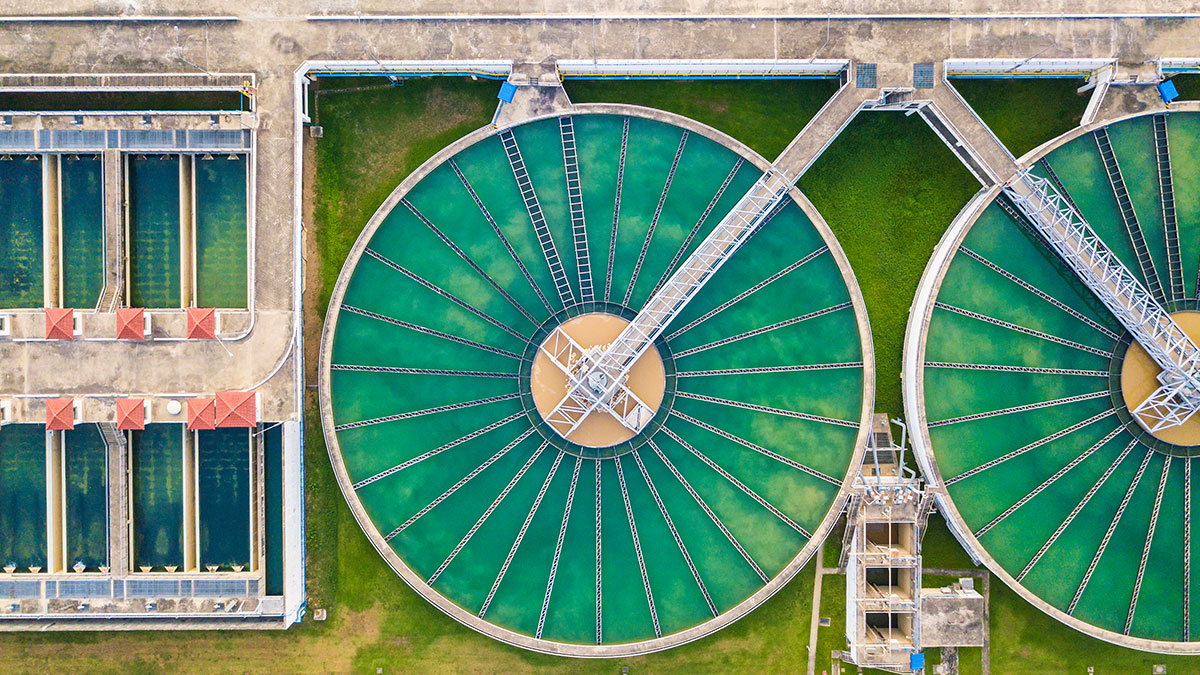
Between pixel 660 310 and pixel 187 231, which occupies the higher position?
pixel 187 231

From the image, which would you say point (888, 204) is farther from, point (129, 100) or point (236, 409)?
point (129, 100)

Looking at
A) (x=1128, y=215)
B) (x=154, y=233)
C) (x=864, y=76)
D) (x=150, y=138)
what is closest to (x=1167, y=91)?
(x=1128, y=215)

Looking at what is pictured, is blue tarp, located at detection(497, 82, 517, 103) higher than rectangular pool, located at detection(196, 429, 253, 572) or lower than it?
higher

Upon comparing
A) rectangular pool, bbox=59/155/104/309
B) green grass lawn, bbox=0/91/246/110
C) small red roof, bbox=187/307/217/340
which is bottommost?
small red roof, bbox=187/307/217/340

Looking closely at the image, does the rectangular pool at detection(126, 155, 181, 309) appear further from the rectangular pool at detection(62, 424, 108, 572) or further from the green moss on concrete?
the green moss on concrete

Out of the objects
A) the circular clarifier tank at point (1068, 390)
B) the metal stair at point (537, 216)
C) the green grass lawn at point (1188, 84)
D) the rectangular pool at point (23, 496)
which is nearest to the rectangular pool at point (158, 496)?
the rectangular pool at point (23, 496)

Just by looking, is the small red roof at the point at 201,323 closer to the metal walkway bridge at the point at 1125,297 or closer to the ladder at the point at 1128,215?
the metal walkway bridge at the point at 1125,297

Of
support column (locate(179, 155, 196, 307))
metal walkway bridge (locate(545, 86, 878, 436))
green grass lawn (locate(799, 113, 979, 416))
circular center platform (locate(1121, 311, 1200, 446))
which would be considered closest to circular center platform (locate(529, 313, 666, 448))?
metal walkway bridge (locate(545, 86, 878, 436))
